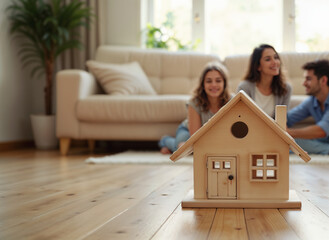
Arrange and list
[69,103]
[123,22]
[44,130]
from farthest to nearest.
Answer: [123,22] → [44,130] → [69,103]

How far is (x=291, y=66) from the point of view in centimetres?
411

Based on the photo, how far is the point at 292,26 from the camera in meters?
4.72

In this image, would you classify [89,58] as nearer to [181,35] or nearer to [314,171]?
[181,35]

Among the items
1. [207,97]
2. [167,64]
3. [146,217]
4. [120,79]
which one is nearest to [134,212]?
[146,217]

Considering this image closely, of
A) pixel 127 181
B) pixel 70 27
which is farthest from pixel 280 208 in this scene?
pixel 70 27

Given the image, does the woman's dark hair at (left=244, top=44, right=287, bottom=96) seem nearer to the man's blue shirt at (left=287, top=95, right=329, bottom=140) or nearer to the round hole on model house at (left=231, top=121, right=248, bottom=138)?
the man's blue shirt at (left=287, top=95, right=329, bottom=140)

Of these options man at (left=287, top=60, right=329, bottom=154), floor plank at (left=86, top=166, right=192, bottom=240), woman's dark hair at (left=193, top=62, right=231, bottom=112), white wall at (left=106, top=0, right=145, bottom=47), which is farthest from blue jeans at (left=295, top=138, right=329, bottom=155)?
white wall at (left=106, top=0, right=145, bottom=47)

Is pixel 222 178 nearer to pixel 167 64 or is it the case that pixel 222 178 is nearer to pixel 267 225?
pixel 267 225

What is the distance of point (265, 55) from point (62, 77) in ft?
5.34

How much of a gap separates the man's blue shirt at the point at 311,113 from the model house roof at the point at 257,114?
73.7 inches

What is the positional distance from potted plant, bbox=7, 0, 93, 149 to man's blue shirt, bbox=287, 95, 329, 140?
2186mm

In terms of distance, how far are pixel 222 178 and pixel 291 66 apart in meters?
2.98

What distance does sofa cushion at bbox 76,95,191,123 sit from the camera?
3.48m

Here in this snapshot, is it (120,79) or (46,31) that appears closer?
(120,79)
